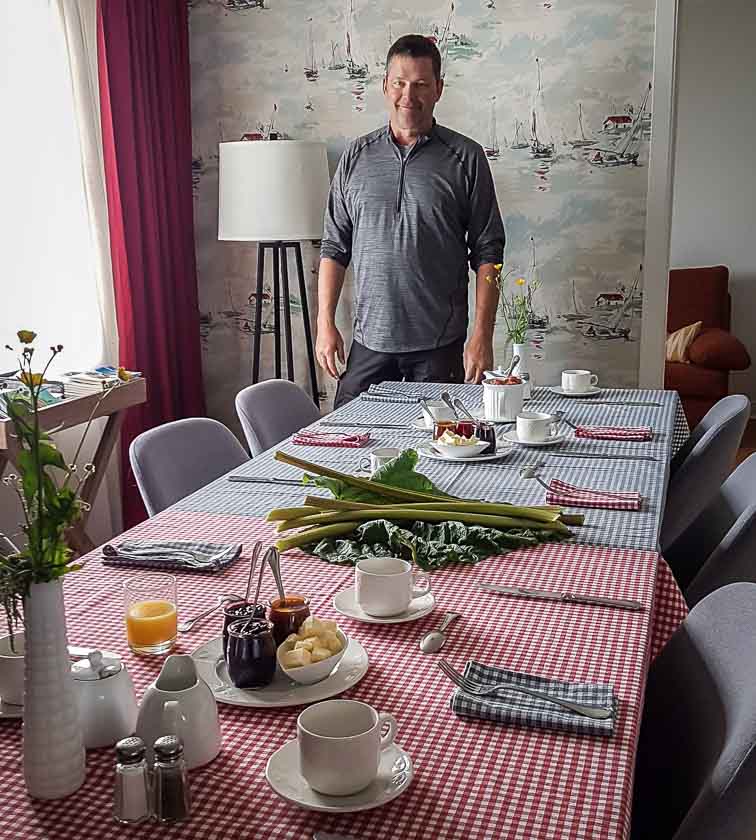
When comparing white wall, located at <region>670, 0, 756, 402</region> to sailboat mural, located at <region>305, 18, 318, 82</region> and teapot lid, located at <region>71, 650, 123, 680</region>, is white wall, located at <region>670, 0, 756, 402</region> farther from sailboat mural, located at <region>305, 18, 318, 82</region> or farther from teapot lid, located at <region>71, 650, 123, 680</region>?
teapot lid, located at <region>71, 650, 123, 680</region>

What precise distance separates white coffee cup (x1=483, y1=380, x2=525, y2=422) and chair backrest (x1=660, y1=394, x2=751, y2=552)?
46 cm

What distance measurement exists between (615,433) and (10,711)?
1.75 metres

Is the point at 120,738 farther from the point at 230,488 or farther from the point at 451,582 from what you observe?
the point at 230,488

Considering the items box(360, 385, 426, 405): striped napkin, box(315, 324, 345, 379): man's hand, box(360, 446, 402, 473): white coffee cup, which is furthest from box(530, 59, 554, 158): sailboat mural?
box(360, 446, 402, 473): white coffee cup

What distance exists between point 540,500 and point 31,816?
123 centimetres

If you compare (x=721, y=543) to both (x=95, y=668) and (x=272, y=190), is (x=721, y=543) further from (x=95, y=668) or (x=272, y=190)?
(x=272, y=190)

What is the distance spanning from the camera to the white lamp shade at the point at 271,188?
162 inches

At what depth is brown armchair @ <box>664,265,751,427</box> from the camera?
563cm

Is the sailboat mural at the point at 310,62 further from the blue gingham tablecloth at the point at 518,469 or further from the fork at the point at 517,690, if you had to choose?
the fork at the point at 517,690

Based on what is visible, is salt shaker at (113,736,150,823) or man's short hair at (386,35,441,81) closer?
salt shaker at (113,736,150,823)

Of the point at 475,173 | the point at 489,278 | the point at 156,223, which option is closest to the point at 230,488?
the point at 489,278

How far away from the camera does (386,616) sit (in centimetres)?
142

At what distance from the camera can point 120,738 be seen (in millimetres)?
1080

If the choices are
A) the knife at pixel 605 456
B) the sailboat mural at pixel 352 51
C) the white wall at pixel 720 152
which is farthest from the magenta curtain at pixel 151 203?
the white wall at pixel 720 152
